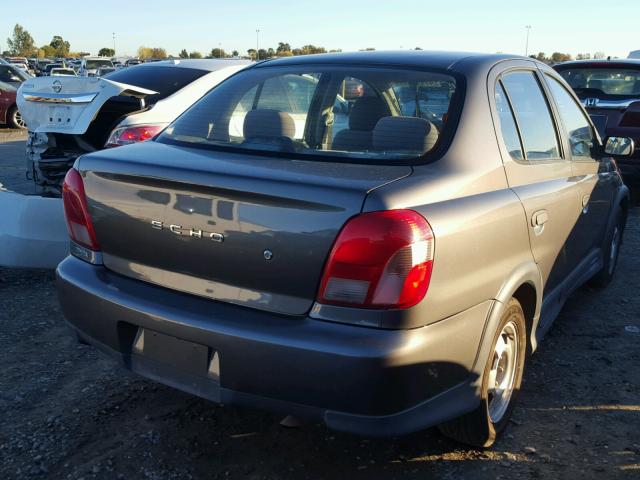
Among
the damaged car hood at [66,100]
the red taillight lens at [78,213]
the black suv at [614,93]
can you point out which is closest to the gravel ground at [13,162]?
the damaged car hood at [66,100]

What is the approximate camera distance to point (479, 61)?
306cm

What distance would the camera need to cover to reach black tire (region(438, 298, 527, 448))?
263 cm

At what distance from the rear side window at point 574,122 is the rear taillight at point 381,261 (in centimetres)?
194

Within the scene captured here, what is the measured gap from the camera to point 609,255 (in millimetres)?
4891

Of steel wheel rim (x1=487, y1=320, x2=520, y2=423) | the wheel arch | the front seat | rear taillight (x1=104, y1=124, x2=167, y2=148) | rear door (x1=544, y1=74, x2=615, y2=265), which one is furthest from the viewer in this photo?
rear taillight (x1=104, y1=124, x2=167, y2=148)

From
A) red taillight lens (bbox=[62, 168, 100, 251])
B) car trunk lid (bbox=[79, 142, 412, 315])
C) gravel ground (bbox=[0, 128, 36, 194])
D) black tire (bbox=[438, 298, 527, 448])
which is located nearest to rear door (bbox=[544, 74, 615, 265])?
black tire (bbox=[438, 298, 527, 448])

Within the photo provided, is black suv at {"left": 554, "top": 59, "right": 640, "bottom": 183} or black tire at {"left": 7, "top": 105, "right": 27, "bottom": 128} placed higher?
black suv at {"left": 554, "top": 59, "right": 640, "bottom": 183}

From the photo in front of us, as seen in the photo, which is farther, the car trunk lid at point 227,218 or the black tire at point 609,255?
the black tire at point 609,255

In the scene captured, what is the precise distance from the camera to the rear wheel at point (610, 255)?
4732 mm

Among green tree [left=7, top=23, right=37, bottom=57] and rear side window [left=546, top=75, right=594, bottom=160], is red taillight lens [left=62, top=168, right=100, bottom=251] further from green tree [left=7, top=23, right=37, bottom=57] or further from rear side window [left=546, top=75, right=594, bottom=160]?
green tree [left=7, top=23, right=37, bottom=57]

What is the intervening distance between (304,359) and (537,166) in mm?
1619

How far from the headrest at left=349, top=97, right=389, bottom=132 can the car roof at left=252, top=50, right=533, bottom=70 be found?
0.21 metres

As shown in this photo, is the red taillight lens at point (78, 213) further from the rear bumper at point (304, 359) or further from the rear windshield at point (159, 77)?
the rear windshield at point (159, 77)

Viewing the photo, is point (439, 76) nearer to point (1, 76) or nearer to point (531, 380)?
point (531, 380)
